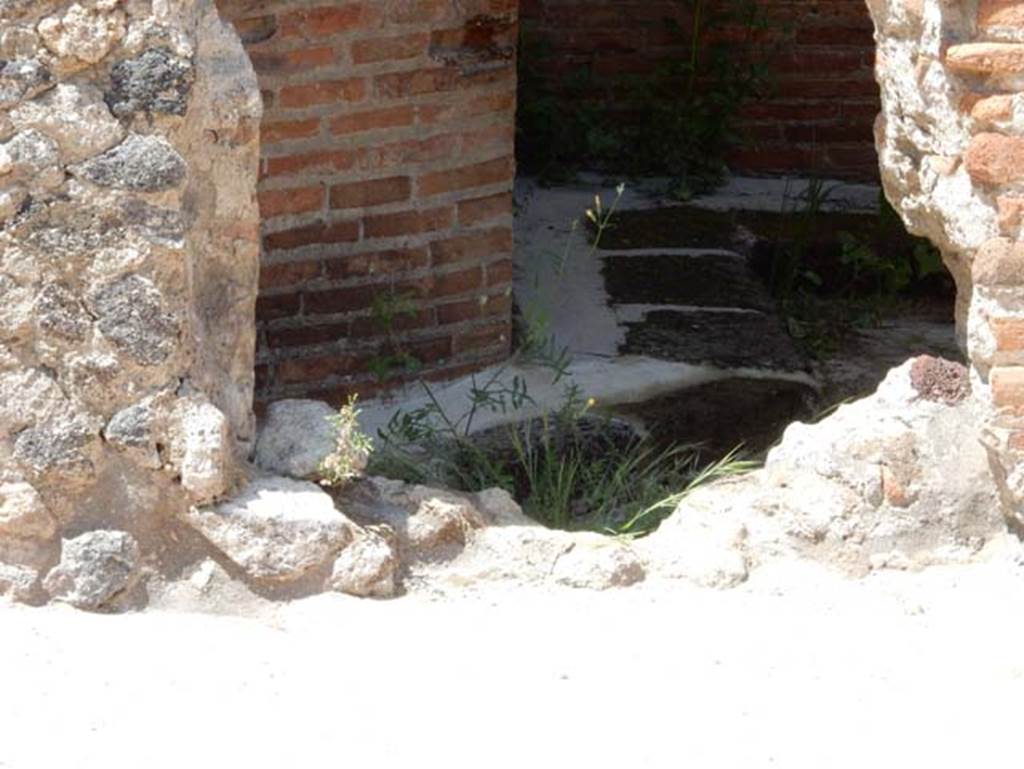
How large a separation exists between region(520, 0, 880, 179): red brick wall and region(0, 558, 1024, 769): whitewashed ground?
351cm

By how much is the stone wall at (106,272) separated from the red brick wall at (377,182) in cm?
121

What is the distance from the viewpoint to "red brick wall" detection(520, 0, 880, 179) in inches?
261

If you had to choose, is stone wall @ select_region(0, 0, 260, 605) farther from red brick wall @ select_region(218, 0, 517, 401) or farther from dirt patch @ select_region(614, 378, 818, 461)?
dirt patch @ select_region(614, 378, 818, 461)

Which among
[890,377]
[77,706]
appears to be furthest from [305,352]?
[77,706]

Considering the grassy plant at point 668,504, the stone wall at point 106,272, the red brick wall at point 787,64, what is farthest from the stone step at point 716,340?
the stone wall at point 106,272

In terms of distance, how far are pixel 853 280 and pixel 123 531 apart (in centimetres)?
319

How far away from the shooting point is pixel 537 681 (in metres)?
3.13

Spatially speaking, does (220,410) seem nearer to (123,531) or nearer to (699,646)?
(123,531)

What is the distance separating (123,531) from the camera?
328 centimetres

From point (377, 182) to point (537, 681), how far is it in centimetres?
188

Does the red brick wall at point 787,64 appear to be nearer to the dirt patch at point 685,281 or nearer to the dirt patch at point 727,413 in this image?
the dirt patch at point 685,281

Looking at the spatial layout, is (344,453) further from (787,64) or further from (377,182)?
(787,64)

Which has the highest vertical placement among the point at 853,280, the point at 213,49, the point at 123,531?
the point at 213,49

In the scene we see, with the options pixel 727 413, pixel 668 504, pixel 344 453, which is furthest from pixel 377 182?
pixel 344 453
